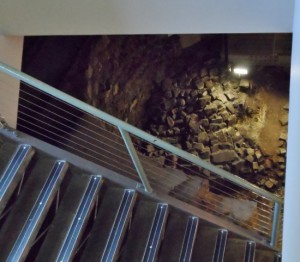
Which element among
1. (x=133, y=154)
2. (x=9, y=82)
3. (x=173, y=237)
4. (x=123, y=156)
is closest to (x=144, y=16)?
(x=133, y=154)

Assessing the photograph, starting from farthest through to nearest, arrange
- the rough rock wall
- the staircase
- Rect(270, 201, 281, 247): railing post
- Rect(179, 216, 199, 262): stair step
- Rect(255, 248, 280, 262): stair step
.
Result: 1. the rough rock wall
2. Rect(255, 248, 280, 262): stair step
3. Rect(270, 201, 281, 247): railing post
4. Rect(179, 216, 199, 262): stair step
5. the staircase

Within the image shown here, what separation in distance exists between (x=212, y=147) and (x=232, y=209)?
1.29m

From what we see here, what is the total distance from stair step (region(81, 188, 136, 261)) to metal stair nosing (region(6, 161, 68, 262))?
31 cm

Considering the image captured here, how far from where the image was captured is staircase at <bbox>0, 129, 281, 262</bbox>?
7.12ft

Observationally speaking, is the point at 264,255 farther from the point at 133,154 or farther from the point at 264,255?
the point at 133,154

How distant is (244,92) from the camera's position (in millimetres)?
5598

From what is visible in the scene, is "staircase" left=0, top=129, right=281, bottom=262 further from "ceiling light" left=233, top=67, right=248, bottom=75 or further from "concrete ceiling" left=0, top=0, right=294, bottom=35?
"ceiling light" left=233, top=67, right=248, bottom=75

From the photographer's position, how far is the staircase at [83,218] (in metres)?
2.17

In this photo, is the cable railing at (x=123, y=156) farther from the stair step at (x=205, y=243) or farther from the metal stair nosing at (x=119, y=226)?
the stair step at (x=205, y=243)

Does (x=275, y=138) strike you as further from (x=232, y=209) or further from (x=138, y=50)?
(x=138, y=50)

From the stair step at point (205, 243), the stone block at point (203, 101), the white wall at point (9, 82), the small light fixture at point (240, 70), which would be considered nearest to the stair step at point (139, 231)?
the stair step at point (205, 243)

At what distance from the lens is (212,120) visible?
17.9ft

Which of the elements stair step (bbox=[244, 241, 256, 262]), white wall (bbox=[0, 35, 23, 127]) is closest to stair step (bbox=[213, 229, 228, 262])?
stair step (bbox=[244, 241, 256, 262])

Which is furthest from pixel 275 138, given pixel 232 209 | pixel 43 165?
pixel 43 165
